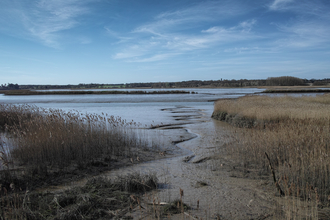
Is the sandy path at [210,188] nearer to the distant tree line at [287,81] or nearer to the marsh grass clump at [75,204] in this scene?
the marsh grass clump at [75,204]

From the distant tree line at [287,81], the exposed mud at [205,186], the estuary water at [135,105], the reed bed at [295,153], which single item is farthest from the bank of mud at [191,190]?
the distant tree line at [287,81]

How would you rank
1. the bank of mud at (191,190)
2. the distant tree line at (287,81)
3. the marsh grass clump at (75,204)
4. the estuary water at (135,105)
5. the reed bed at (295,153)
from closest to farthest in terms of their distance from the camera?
1. the marsh grass clump at (75,204)
2. the bank of mud at (191,190)
3. the reed bed at (295,153)
4. the estuary water at (135,105)
5. the distant tree line at (287,81)

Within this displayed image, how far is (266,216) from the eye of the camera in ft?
15.4

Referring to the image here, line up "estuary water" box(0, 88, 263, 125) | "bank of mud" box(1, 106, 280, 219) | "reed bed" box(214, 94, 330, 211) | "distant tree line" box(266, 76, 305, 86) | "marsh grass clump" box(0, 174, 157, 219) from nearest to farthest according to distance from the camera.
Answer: "marsh grass clump" box(0, 174, 157, 219) < "bank of mud" box(1, 106, 280, 219) < "reed bed" box(214, 94, 330, 211) < "estuary water" box(0, 88, 263, 125) < "distant tree line" box(266, 76, 305, 86)

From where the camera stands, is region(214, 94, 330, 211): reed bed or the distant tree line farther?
the distant tree line

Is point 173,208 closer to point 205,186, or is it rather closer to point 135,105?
point 205,186

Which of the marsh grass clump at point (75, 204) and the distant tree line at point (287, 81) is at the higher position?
the distant tree line at point (287, 81)

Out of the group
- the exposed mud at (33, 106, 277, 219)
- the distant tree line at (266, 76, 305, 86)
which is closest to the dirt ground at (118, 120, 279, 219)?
the exposed mud at (33, 106, 277, 219)

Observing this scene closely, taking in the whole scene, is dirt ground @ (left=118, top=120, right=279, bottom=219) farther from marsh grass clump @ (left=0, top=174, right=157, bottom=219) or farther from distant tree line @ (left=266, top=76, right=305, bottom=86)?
distant tree line @ (left=266, top=76, right=305, bottom=86)

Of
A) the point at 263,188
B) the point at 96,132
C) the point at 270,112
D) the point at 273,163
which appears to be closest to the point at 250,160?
the point at 273,163

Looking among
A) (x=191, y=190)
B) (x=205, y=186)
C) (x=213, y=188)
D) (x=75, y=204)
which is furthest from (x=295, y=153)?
(x=75, y=204)

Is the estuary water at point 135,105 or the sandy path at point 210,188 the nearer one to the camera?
the sandy path at point 210,188

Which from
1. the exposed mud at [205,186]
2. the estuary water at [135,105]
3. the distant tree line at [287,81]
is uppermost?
the distant tree line at [287,81]

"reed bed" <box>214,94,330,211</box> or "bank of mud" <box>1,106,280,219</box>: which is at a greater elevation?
"reed bed" <box>214,94,330,211</box>
